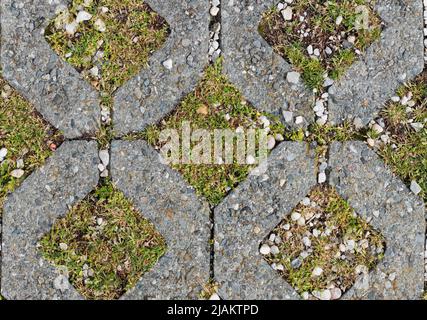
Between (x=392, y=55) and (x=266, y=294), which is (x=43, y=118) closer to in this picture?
(x=266, y=294)

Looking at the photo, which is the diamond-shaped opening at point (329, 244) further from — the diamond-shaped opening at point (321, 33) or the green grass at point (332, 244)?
the diamond-shaped opening at point (321, 33)

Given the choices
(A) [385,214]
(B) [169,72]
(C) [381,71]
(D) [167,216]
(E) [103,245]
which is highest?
(C) [381,71]

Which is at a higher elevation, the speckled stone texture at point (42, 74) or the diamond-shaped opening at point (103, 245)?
the speckled stone texture at point (42, 74)

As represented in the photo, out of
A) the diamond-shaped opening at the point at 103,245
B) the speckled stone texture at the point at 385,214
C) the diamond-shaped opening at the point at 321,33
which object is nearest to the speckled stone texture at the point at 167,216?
the diamond-shaped opening at the point at 103,245

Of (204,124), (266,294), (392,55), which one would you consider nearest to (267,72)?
(204,124)

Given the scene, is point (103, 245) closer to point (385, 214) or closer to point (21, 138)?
point (21, 138)

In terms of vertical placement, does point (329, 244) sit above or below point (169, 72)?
below

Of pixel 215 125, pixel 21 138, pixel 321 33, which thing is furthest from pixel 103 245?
pixel 321 33
